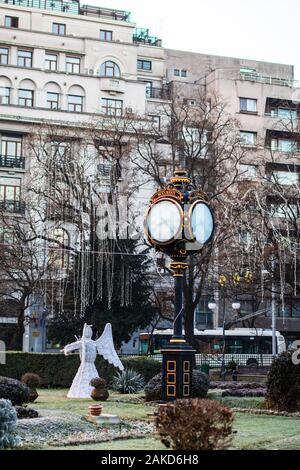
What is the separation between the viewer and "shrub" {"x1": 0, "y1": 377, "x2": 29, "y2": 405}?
68.1 feet

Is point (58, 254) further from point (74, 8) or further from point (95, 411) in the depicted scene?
point (95, 411)

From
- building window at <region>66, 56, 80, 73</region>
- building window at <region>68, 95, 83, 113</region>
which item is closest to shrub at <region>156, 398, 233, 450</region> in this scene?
building window at <region>68, 95, 83, 113</region>

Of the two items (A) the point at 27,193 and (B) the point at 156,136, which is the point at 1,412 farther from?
(A) the point at 27,193

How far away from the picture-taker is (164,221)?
48.1 ft

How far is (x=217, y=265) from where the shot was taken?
4484cm

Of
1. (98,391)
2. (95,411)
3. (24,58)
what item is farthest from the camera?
(24,58)

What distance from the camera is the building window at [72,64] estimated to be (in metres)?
60.9

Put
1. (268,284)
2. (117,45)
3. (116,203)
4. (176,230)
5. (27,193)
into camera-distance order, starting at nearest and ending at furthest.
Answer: (176,230) < (268,284) < (116,203) < (27,193) < (117,45)

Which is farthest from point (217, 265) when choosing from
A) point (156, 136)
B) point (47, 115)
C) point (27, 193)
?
point (47, 115)

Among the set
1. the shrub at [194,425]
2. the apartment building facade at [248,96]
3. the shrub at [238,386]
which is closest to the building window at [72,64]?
the apartment building facade at [248,96]

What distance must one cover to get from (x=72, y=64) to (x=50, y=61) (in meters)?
1.67

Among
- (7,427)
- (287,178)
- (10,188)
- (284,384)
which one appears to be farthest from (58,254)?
(7,427)

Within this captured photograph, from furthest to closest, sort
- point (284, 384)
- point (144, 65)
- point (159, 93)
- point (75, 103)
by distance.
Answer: point (144, 65), point (159, 93), point (75, 103), point (284, 384)

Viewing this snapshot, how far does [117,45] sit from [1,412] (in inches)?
2029
